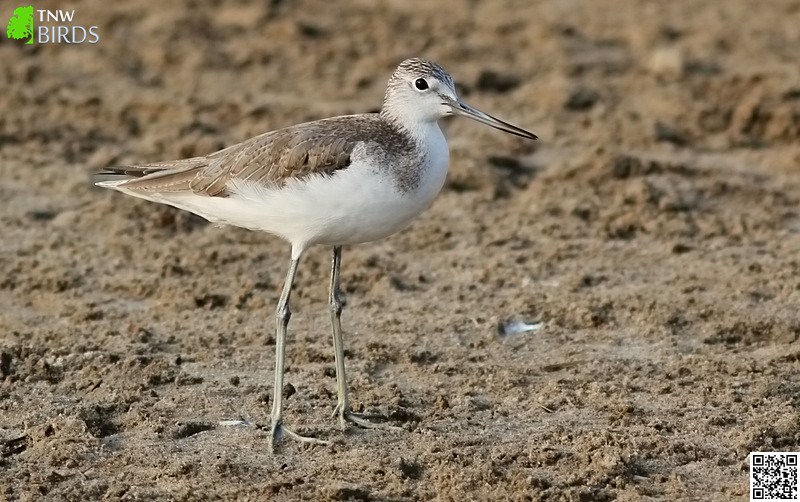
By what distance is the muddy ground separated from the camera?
5410 mm

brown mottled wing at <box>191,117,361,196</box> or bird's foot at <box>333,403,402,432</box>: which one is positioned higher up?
brown mottled wing at <box>191,117,361,196</box>

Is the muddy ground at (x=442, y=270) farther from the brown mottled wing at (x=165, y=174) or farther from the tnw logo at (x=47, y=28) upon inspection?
the brown mottled wing at (x=165, y=174)

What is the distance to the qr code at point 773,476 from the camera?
16.5ft

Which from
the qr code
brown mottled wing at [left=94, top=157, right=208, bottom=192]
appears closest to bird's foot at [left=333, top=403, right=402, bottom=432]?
brown mottled wing at [left=94, top=157, right=208, bottom=192]

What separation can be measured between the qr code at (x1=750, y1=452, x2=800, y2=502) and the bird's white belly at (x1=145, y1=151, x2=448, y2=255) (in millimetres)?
1773

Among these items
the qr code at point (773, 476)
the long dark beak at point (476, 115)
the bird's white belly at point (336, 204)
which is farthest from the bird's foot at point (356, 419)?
the qr code at point (773, 476)

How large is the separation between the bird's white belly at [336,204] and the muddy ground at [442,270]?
908mm

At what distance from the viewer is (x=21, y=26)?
11.5 meters

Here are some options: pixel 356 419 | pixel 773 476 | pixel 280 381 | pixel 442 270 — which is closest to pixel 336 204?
pixel 280 381

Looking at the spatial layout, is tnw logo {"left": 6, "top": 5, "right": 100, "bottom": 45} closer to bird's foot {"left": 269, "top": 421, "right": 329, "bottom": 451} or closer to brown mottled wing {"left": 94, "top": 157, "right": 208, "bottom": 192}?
brown mottled wing {"left": 94, "top": 157, "right": 208, "bottom": 192}

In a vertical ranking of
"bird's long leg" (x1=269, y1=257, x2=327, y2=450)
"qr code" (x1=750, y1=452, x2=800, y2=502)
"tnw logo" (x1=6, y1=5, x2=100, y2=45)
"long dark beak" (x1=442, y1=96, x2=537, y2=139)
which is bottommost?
"qr code" (x1=750, y1=452, x2=800, y2=502)

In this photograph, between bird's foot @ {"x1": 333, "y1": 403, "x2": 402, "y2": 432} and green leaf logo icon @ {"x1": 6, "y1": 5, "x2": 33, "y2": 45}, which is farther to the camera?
green leaf logo icon @ {"x1": 6, "y1": 5, "x2": 33, "y2": 45}

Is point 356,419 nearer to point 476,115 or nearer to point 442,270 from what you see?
point 476,115

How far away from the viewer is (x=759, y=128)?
31.7ft
